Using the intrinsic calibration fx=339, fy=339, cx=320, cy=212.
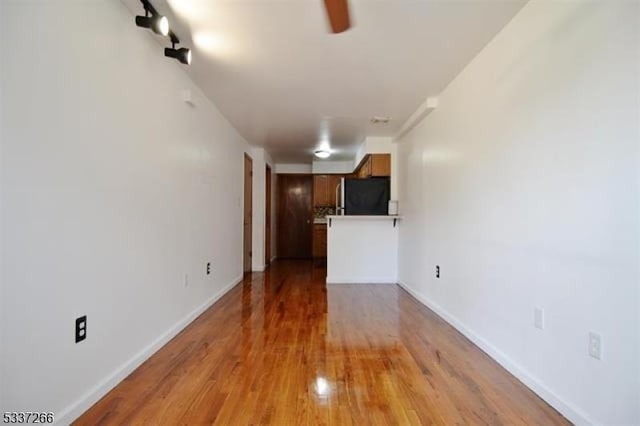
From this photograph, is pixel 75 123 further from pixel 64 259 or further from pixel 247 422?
pixel 247 422

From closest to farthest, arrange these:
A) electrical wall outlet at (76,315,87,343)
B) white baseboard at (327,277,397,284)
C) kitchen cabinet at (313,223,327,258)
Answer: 1. electrical wall outlet at (76,315,87,343)
2. white baseboard at (327,277,397,284)
3. kitchen cabinet at (313,223,327,258)

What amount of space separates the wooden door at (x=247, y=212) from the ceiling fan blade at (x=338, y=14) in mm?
4369

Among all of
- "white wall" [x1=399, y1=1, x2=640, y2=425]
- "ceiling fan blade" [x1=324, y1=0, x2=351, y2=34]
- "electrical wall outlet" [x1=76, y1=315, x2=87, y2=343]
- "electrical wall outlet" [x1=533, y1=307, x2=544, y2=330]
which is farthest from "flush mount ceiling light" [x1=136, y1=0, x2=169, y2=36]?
"electrical wall outlet" [x1=533, y1=307, x2=544, y2=330]

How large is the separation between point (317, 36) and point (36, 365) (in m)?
2.45

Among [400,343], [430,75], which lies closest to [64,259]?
[400,343]

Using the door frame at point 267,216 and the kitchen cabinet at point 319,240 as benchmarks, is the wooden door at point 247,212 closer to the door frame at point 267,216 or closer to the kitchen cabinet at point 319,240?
the door frame at point 267,216

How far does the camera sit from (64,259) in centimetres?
158

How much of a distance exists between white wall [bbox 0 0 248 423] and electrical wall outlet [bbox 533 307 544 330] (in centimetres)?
243

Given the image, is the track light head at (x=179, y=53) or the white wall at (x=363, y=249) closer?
the track light head at (x=179, y=53)

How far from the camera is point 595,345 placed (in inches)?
60.5

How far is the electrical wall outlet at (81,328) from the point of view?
1.66 m

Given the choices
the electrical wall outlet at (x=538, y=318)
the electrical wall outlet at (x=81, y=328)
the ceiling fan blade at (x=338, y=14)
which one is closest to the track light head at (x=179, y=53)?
the ceiling fan blade at (x=338, y=14)

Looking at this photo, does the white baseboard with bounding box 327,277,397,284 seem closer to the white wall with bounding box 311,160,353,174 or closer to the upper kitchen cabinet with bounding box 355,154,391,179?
the upper kitchen cabinet with bounding box 355,154,391,179

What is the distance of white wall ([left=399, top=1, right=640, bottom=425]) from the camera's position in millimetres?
1402
